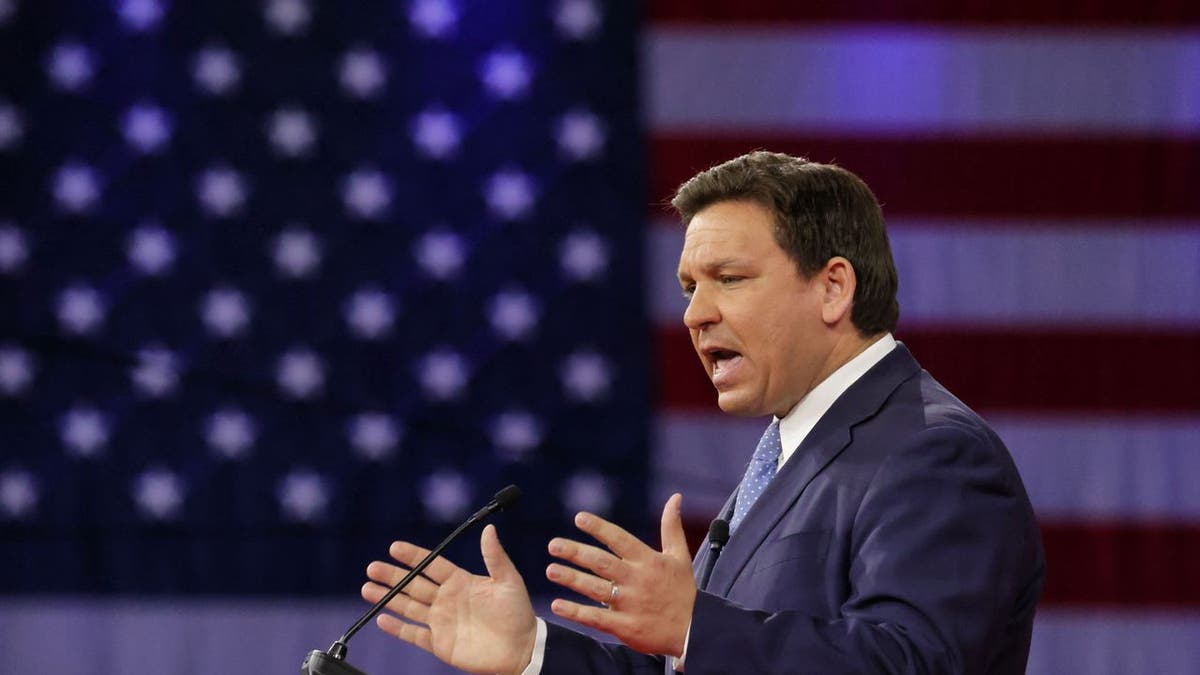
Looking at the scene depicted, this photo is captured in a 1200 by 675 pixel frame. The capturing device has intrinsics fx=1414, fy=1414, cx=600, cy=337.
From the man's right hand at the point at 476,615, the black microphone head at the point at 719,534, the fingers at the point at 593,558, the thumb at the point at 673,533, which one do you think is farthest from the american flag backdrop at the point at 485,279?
the fingers at the point at 593,558

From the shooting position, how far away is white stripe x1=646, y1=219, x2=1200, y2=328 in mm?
3518

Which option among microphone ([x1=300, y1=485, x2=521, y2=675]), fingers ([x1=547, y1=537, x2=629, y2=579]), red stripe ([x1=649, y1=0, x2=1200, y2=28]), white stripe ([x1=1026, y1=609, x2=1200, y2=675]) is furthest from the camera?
red stripe ([x1=649, y1=0, x2=1200, y2=28])

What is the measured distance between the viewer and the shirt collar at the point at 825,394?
173 cm

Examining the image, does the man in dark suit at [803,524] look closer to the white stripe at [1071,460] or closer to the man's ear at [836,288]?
the man's ear at [836,288]

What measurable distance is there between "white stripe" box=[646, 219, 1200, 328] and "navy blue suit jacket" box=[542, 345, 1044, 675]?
187 cm

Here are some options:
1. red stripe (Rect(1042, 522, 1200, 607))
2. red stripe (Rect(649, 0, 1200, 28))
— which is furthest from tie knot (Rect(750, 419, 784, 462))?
red stripe (Rect(649, 0, 1200, 28))

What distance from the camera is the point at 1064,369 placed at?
11.5 feet

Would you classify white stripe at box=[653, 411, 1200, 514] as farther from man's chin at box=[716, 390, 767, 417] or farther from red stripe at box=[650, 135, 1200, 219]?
man's chin at box=[716, 390, 767, 417]

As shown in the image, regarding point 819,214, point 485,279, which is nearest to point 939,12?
point 485,279

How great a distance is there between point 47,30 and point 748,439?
206cm

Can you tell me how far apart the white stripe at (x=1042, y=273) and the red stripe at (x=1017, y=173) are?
44 millimetres

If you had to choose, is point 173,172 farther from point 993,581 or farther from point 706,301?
point 993,581

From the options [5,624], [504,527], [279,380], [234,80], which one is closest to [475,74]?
[234,80]

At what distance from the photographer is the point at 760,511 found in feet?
5.41
